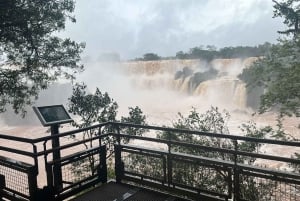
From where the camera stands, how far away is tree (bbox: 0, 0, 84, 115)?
7992 mm

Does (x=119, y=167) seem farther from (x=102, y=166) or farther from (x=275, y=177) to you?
(x=275, y=177)

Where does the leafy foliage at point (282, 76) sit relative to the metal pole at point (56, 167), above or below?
above

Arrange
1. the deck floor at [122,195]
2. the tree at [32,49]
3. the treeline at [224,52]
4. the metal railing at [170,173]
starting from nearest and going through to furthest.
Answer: the metal railing at [170,173]
the deck floor at [122,195]
the tree at [32,49]
the treeline at [224,52]

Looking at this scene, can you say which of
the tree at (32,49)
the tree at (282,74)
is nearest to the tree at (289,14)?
the tree at (282,74)

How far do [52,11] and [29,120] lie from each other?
3980cm

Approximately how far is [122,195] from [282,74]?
5809 millimetres

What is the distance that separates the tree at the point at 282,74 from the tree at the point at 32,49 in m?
5.39

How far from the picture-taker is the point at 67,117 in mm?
5281

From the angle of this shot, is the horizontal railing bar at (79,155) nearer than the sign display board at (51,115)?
Yes

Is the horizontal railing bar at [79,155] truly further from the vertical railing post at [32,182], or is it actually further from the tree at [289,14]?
the tree at [289,14]

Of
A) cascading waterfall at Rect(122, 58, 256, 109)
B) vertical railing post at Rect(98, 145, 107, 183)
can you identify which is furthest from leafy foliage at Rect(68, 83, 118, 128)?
cascading waterfall at Rect(122, 58, 256, 109)

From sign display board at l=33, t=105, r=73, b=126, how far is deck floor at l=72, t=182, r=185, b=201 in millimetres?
1156

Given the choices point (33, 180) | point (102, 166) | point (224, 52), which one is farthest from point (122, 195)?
point (224, 52)

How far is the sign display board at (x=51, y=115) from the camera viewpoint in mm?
4984
